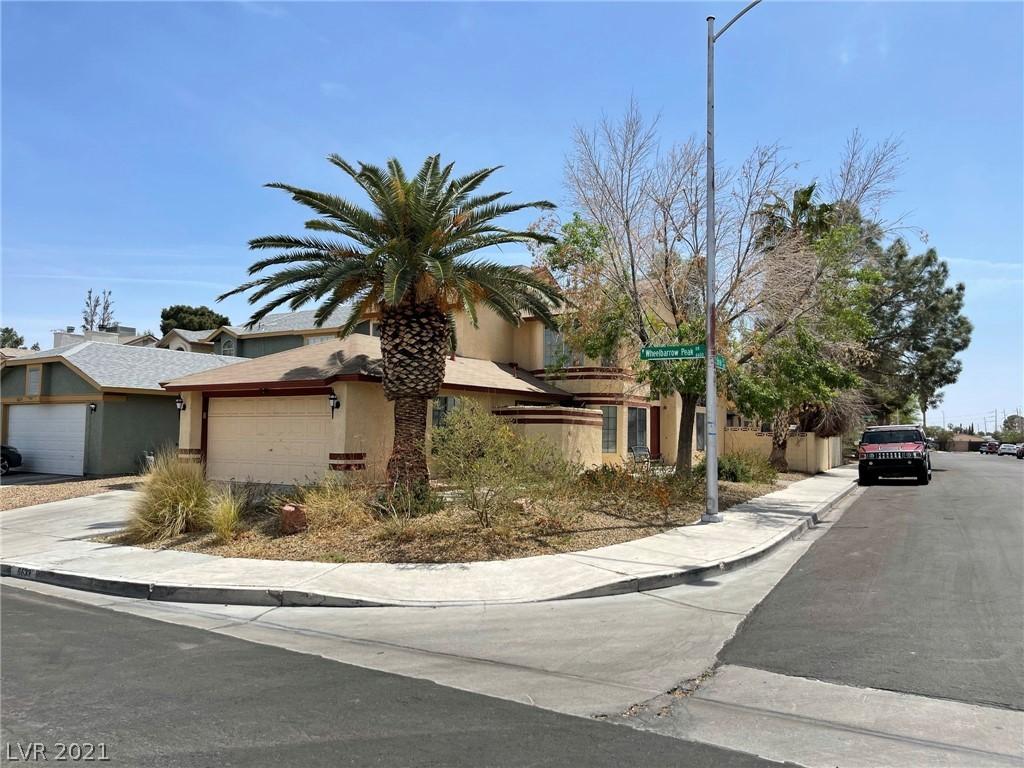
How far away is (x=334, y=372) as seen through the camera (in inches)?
683

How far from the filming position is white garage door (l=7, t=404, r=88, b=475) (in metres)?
23.8

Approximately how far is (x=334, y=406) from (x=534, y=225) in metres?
6.61

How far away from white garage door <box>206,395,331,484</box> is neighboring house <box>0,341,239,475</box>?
14.9ft

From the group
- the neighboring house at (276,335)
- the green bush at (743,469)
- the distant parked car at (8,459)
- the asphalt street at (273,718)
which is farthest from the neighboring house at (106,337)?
the asphalt street at (273,718)

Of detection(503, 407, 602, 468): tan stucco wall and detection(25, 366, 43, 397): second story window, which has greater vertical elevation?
detection(25, 366, 43, 397): second story window

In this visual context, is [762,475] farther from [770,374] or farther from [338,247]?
[338,247]

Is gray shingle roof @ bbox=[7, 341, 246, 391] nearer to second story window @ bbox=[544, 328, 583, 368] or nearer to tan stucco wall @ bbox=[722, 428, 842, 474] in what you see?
second story window @ bbox=[544, 328, 583, 368]

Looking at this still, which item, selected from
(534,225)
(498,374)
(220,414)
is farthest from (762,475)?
(220,414)

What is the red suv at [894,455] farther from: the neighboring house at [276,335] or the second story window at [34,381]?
the second story window at [34,381]

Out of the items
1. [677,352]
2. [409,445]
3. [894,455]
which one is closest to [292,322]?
[409,445]

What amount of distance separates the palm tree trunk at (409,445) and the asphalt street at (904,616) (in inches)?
269

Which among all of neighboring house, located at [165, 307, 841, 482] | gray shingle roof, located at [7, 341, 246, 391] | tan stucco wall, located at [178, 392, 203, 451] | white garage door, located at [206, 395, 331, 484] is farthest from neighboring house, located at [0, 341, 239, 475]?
white garage door, located at [206, 395, 331, 484]

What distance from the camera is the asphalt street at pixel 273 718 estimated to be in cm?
419

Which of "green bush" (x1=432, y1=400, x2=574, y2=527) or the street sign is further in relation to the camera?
the street sign
